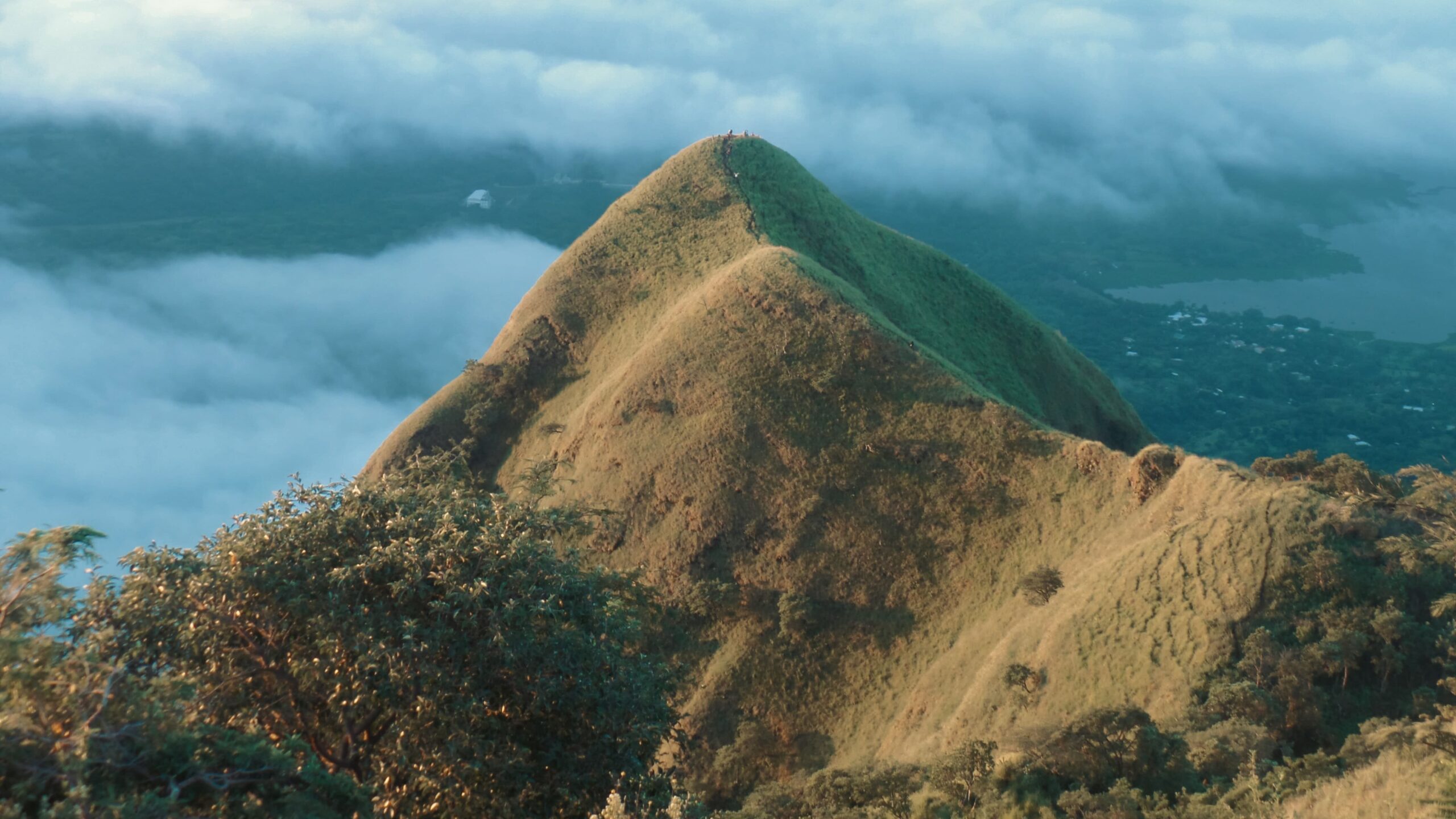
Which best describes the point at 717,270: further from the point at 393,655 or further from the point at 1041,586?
the point at 393,655

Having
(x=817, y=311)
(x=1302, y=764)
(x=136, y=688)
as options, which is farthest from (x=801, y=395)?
(x=136, y=688)

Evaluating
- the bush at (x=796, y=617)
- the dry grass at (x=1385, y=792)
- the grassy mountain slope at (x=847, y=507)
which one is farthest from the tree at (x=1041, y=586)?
the dry grass at (x=1385, y=792)

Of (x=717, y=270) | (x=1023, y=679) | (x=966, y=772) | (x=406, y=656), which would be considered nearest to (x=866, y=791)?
(x=966, y=772)

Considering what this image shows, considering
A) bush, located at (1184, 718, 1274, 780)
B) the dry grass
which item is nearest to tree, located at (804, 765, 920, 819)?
bush, located at (1184, 718, 1274, 780)

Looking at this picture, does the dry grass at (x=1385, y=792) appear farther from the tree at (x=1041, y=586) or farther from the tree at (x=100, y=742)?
the tree at (x=1041, y=586)

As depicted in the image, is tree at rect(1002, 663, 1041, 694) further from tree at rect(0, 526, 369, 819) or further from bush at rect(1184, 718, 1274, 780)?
tree at rect(0, 526, 369, 819)

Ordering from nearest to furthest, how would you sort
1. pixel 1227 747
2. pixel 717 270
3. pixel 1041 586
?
pixel 1227 747 → pixel 1041 586 → pixel 717 270
